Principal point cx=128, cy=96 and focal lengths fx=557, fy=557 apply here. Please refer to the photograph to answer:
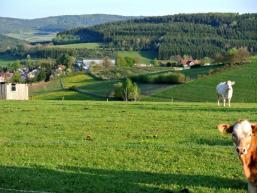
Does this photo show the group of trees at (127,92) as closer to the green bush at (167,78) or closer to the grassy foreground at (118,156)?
the green bush at (167,78)

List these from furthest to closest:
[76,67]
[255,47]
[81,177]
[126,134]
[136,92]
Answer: [255,47] < [76,67] < [136,92] < [126,134] < [81,177]

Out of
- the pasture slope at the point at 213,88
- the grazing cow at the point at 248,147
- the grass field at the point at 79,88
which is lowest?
the grass field at the point at 79,88

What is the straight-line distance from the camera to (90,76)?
133 metres

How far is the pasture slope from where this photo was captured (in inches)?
3366

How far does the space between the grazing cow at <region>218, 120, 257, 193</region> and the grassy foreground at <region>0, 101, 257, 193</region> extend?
1.35 m

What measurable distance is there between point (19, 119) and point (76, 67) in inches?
5916

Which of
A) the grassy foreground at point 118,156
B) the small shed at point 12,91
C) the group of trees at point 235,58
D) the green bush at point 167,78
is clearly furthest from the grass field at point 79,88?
the grassy foreground at point 118,156

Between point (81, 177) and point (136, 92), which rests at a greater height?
point (81, 177)

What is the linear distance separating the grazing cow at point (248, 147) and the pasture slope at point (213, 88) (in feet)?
229

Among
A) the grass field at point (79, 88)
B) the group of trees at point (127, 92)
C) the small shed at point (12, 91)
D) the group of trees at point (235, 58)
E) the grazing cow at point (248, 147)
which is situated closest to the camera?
the grazing cow at point (248, 147)

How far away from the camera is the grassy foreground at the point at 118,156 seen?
43.8ft

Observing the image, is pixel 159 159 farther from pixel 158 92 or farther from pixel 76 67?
pixel 76 67

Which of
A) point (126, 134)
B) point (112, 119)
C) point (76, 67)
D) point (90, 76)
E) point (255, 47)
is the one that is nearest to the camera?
point (126, 134)

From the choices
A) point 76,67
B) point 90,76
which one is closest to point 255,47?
point 76,67
